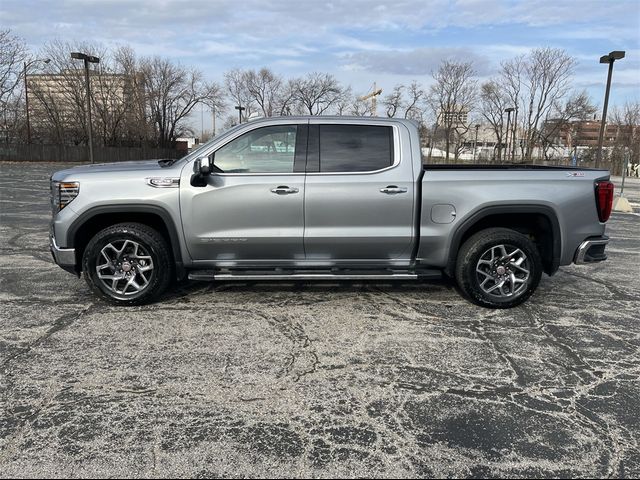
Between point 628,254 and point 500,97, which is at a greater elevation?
point 500,97

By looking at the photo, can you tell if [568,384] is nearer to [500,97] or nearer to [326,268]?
[326,268]

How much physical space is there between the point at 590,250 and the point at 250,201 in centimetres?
349

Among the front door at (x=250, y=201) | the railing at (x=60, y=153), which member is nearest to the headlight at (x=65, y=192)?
the front door at (x=250, y=201)

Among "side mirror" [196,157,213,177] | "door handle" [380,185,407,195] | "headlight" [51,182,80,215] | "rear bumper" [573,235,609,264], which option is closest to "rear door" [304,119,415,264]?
"door handle" [380,185,407,195]

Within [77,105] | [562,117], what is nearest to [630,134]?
[562,117]

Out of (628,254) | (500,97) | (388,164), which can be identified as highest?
(500,97)

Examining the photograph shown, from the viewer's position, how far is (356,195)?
4.83 meters

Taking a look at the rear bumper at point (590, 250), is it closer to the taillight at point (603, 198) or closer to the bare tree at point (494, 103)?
the taillight at point (603, 198)

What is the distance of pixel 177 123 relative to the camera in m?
60.2

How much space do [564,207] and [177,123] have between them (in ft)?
199

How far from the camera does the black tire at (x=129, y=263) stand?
4.84 metres

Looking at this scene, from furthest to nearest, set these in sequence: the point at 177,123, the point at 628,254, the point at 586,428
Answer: the point at 177,123
the point at 628,254
the point at 586,428

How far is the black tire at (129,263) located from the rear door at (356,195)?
1503 mm

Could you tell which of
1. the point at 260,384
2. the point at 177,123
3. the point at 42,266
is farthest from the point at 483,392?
the point at 177,123
